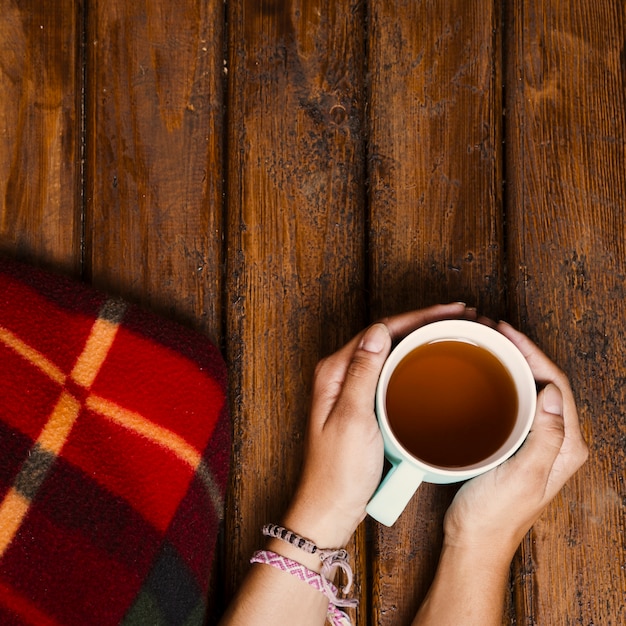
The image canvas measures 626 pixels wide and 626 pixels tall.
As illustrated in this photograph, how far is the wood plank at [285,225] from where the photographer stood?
76 cm

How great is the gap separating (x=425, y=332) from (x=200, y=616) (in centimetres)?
37

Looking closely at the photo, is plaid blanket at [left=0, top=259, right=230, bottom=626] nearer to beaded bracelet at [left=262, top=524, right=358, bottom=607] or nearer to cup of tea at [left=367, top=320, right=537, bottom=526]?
beaded bracelet at [left=262, top=524, right=358, bottom=607]

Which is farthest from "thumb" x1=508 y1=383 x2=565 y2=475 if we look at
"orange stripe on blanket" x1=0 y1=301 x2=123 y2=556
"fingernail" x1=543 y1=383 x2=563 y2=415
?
"orange stripe on blanket" x1=0 y1=301 x2=123 y2=556

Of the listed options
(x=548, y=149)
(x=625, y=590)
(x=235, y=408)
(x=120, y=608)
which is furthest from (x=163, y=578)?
(x=548, y=149)

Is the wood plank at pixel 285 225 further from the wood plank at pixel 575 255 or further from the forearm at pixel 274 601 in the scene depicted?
the wood plank at pixel 575 255

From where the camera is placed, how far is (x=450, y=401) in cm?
65

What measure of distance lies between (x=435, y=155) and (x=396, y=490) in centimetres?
38

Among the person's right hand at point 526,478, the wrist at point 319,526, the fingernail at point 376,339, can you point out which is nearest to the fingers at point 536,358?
the person's right hand at point 526,478

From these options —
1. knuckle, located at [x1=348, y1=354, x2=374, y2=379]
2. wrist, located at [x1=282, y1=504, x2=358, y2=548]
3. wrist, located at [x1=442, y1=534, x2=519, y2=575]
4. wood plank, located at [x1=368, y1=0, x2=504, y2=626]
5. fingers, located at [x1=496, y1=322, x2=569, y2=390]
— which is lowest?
wrist, located at [x1=442, y1=534, x2=519, y2=575]

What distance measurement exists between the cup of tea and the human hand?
4 centimetres

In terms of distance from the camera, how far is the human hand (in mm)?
671

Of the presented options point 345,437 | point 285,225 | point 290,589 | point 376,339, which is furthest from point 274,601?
point 285,225

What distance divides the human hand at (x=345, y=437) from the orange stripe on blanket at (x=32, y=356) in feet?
0.85

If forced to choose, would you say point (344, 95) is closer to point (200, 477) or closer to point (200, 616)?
point (200, 477)
